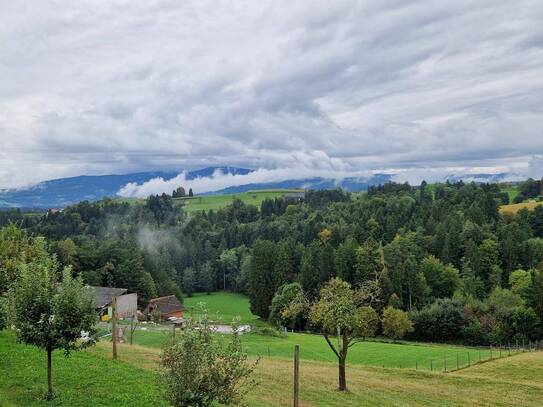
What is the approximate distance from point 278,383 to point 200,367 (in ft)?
53.5

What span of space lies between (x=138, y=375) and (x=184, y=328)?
11.0 metres

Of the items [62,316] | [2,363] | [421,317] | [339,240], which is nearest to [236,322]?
[62,316]

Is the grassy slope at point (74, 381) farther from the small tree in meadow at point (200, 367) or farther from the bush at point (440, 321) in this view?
the bush at point (440, 321)

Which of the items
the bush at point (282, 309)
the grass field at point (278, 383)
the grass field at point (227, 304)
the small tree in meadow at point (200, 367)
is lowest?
the grass field at point (227, 304)

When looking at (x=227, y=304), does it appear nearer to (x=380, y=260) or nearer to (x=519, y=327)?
(x=380, y=260)

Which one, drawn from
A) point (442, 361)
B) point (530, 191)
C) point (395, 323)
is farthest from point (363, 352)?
point (530, 191)

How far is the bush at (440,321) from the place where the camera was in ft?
264

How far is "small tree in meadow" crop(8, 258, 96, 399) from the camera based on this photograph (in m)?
18.8

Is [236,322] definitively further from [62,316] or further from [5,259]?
[5,259]

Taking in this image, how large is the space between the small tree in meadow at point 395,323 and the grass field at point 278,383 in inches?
1368

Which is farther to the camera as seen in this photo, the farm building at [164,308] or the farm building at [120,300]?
the farm building at [164,308]

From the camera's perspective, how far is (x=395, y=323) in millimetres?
78375

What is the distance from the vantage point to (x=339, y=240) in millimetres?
126500

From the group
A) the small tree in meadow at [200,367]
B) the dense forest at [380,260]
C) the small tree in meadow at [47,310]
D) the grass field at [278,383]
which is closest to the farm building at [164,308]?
the dense forest at [380,260]
